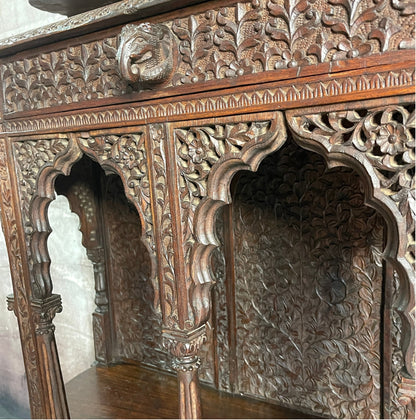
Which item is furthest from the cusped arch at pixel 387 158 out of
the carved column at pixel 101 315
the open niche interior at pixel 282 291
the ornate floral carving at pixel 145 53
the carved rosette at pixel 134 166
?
the carved column at pixel 101 315

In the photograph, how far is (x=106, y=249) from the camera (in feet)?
7.84

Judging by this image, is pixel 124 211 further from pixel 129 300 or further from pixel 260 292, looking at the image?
pixel 260 292

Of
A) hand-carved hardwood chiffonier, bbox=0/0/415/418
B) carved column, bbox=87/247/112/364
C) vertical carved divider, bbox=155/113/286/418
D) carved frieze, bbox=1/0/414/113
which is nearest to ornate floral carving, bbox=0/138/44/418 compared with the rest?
hand-carved hardwood chiffonier, bbox=0/0/415/418

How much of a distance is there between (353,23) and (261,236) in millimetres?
1159

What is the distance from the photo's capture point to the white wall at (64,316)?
2.41 meters

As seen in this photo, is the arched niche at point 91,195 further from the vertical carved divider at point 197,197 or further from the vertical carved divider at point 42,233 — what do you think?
the vertical carved divider at point 197,197

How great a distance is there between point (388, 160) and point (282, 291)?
3.67 ft

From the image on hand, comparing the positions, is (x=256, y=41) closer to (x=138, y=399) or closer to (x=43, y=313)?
(x=43, y=313)

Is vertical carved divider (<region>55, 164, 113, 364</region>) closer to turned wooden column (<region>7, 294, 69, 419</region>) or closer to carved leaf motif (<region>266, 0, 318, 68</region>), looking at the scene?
turned wooden column (<region>7, 294, 69, 419</region>)

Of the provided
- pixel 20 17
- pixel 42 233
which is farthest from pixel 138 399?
pixel 20 17

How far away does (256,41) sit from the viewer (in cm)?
96

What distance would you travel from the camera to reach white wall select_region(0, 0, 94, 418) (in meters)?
2.41

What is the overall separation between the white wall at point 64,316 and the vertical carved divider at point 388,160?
1.85 m

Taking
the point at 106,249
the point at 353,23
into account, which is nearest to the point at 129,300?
the point at 106,249
